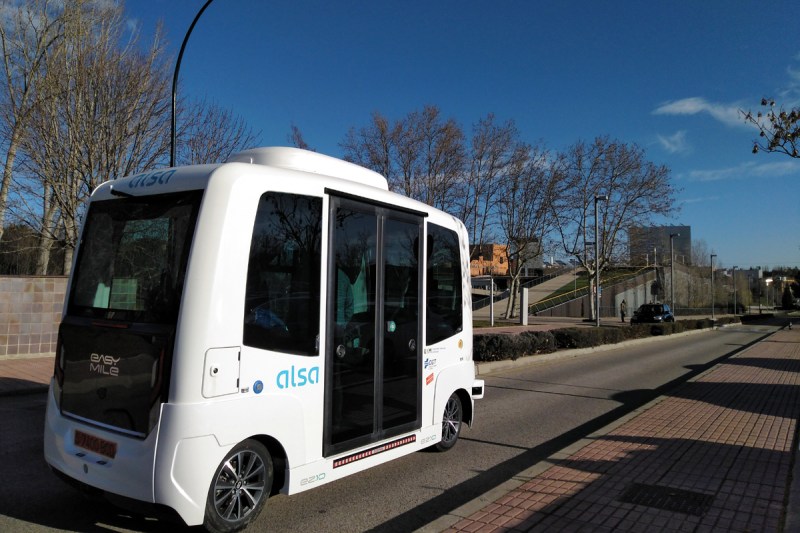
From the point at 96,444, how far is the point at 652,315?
4200cm

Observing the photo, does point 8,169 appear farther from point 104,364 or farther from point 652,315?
point 652,315

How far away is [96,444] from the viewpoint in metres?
3.87

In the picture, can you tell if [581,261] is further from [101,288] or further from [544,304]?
[101,288]

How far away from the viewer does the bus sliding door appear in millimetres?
4645

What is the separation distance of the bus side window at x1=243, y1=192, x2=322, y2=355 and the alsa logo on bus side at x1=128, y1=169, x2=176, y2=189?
2.51ft

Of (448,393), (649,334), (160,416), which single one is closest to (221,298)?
(160,416)

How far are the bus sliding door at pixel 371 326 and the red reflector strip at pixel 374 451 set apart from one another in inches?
3.3

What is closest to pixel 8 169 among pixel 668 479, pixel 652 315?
pixel 668 479

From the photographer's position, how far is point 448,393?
625 centimetres

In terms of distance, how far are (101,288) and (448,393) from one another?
12.1 ft

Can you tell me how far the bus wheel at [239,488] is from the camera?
12.4 ft

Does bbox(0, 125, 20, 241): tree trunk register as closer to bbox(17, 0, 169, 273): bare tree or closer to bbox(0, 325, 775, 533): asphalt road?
bbox(17, 0, 169, 273): bare tree

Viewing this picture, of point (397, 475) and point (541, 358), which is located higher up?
point (541, 358)


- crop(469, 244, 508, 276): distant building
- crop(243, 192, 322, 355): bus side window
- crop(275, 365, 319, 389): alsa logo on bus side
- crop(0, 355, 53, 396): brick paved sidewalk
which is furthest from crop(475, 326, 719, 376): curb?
crop(469, 244, 508, 276): distant building
